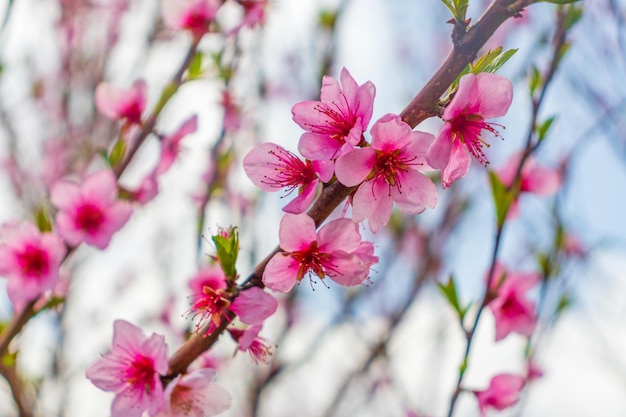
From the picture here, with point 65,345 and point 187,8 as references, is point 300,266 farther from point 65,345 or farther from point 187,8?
point 65,345

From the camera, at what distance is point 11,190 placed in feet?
18.6

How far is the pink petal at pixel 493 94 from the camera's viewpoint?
104 cm

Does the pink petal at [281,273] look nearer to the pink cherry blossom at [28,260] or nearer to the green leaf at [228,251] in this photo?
the green leaf at [228,251]

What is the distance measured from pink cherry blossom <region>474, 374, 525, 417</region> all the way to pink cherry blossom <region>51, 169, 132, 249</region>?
1.20 m

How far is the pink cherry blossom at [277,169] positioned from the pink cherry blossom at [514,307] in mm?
867

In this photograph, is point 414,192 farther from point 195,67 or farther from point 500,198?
point 195,67

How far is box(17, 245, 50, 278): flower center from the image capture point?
1670mm

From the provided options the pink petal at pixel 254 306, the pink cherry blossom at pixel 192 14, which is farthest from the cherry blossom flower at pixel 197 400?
the pink cherry blossom at pixel 192 14

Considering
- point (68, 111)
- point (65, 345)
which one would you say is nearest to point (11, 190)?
point (68, 111)

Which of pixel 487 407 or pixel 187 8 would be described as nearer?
pixel 487 407

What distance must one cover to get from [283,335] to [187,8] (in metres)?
2.38

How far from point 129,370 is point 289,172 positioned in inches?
22.5

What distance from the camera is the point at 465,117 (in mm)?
1090

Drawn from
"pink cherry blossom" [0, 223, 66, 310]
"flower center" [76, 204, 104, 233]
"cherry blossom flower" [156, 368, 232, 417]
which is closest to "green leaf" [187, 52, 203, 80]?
"flower center" [76, 204, 104, 233]
